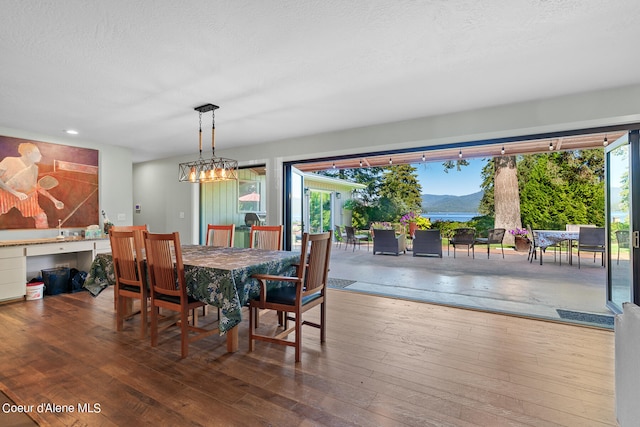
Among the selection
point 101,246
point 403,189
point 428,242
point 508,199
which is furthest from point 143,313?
point 403,189

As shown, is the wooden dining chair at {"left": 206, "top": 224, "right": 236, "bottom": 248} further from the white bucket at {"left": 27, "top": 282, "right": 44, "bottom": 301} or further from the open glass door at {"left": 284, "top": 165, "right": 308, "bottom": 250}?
the white bucket at {"left": 27, "top": 282, "right": 44, "bottom": 301}

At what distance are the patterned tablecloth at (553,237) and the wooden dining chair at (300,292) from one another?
5958mm

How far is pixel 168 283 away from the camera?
2631 millimetres

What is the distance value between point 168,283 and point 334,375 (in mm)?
1572

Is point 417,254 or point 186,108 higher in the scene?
point 186,108

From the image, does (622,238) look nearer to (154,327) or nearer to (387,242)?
(154,327)

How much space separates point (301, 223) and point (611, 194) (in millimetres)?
4250

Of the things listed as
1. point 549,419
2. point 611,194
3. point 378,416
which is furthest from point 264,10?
point 611,194

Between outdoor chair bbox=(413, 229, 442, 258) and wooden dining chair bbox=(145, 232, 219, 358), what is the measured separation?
6417 millimetres

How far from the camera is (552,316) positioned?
3.46 meters

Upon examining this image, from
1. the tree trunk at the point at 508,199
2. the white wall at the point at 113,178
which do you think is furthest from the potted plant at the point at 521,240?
the white wall at the point at 113,178

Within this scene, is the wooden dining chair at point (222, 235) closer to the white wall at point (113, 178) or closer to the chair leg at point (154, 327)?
the chair leg at point (154, 327)

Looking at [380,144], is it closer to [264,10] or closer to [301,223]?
[301,223]

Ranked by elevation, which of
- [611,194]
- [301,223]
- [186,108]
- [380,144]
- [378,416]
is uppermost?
[186,108]
